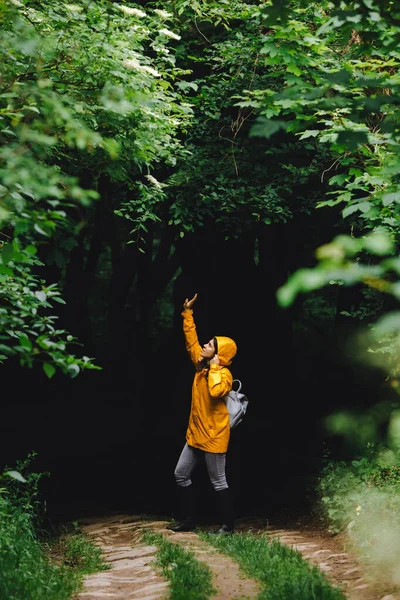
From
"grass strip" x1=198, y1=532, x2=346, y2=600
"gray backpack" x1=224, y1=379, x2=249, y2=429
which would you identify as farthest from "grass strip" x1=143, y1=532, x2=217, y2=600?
"gray backpack" x1=224, y1=379, x2=249, y2=429

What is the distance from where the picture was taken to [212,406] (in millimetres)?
7773

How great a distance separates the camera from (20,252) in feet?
10.7

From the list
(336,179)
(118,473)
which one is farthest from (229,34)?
(118,473)

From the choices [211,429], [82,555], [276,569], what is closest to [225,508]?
[211,429]

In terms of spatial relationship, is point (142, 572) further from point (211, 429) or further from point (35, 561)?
point (211, 429)

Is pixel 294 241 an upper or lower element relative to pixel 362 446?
upper

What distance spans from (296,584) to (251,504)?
6741 mm

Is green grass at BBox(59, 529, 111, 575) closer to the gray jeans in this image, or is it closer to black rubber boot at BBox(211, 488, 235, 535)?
the gray jeans

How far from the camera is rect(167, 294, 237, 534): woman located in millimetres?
7672

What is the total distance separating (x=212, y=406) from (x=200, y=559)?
1986 millimetres

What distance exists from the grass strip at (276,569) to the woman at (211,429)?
0.47 meters

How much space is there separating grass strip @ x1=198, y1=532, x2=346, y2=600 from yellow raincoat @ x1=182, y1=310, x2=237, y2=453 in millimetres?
1057

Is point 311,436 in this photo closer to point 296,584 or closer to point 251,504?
point 251,504

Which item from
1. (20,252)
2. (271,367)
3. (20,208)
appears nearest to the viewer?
(20,208)
